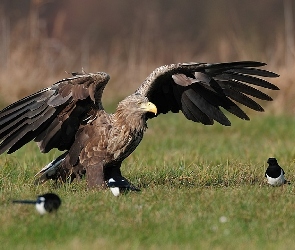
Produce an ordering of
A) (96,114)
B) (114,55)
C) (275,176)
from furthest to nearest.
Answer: (114,55) → (96,114) → (275,176)

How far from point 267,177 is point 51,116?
2230 millimetres

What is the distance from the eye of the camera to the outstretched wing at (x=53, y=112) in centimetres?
837

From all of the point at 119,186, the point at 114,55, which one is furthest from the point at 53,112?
the point at 114,55

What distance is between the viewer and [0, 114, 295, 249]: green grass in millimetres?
6137

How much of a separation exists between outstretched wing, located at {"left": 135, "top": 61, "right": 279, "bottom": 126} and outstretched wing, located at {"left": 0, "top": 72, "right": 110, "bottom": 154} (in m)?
0.67

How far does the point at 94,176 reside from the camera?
8.53 meters

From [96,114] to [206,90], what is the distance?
131 centimetres

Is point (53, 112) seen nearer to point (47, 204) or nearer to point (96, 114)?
point (96, 114)

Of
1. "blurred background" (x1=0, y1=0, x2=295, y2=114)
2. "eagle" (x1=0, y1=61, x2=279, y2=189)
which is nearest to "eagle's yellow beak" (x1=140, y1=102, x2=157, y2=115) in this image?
"eagle" (x1=0, y1=61, x2=279, y2=189)

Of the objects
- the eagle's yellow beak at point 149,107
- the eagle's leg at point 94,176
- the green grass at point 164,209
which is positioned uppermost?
the eagle's yellow beak at point 149,107

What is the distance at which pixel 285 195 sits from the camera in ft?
24.7

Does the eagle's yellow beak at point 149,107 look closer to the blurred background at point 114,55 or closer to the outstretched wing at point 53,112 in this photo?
the outstretched wing at point 53,112

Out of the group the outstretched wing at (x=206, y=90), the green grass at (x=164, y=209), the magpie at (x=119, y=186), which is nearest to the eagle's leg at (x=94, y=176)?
the green grass at (x=164, y=209)

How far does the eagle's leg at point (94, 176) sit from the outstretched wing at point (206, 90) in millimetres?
952
